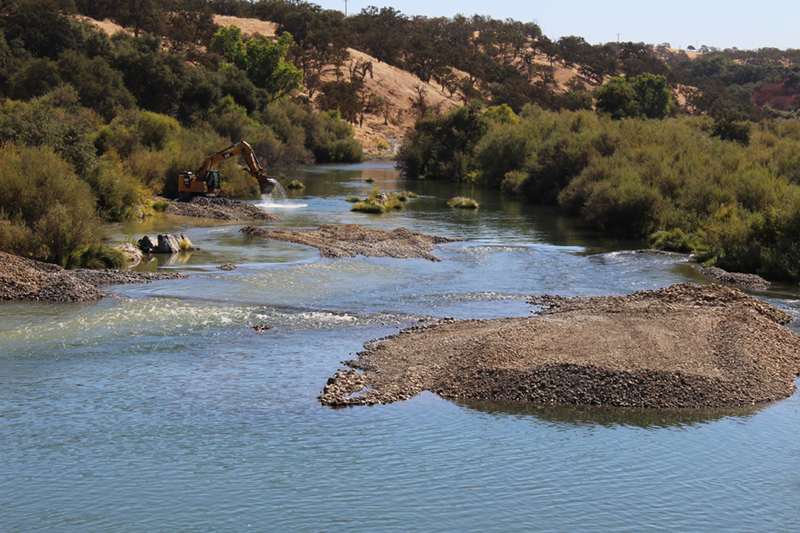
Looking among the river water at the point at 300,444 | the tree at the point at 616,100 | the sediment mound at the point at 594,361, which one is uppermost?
the tree at the point at 616,100

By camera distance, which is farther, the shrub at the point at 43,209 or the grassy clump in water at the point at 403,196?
the grassy clump in water at the point at 403,196

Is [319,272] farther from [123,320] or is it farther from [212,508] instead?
[212,508]

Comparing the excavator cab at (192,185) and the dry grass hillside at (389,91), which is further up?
the dry grass hillside at (389,91)

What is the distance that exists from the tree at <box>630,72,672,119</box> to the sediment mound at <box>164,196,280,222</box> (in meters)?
91.7

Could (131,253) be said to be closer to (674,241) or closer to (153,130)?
(674,241)

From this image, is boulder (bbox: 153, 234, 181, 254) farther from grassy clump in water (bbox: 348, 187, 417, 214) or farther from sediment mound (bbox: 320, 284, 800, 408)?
grassy clump in water (bbox: 348, 187, 417, 214)

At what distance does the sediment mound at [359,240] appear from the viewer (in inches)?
1099

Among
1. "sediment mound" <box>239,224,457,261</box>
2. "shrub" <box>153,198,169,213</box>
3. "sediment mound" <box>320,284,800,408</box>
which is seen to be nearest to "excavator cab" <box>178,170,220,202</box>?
"shrub" <box>153,198,169,213</box>

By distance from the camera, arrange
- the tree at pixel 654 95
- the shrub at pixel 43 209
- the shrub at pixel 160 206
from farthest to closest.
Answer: the tree at pixel 654 95
the shrub at pixel 160 206
the shrub at pixel 43 209

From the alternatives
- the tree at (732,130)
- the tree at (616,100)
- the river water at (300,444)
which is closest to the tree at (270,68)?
the tree at (616,100)

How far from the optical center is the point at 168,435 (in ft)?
36.7

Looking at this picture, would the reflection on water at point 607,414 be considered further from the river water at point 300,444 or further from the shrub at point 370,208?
the shrub at point 370,208

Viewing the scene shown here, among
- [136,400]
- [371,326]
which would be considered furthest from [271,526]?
[371,326]

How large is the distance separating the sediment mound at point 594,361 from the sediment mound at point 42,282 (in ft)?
28.3
